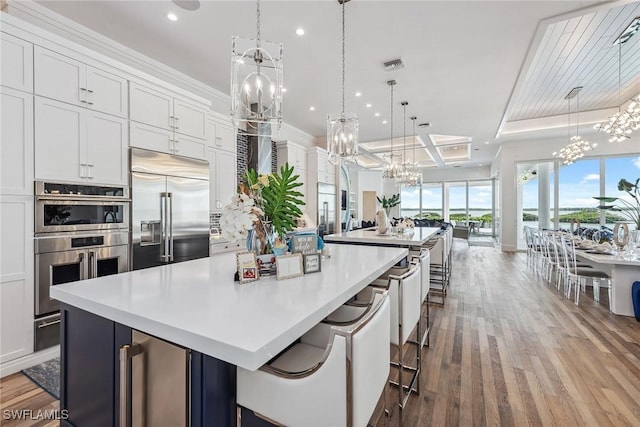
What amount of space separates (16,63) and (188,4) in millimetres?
1424

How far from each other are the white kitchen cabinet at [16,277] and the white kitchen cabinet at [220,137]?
2024mm

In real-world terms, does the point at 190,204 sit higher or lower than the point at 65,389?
higher

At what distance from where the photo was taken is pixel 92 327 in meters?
1.19

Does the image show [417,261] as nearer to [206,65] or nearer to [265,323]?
[265,323]

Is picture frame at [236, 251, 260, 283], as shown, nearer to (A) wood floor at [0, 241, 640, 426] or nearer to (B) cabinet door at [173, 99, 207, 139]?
(A) wood floor at [0, 241, 640, 426]

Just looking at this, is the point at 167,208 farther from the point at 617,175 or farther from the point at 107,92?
the point at 617,175

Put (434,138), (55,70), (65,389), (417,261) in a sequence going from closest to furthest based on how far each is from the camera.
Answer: (65,389) → (417,261) → (55,70) → (434,138)

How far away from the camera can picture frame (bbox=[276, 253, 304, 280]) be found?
1.38 metres

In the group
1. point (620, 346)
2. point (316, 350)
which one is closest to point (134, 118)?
point (316, 350)

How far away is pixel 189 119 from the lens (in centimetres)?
342

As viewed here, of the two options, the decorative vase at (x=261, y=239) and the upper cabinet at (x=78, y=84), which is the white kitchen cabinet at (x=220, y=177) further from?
the decorative vase at (x=261, y=239)

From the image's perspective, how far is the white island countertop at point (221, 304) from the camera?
0.77m

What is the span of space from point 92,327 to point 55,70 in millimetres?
2339

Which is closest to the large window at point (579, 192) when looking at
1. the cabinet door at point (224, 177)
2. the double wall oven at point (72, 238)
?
the cabinet door at point (224, 177)
